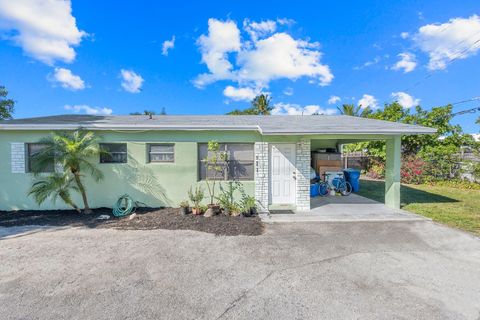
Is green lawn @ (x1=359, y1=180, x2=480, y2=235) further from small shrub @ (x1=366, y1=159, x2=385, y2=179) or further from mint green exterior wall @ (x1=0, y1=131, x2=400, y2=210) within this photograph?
small shrub @ (x1=366, y1=159, x2=385, y2=179)

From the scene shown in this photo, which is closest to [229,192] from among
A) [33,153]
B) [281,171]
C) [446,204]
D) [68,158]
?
[281,171]

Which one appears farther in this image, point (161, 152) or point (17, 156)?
point (161, 152)

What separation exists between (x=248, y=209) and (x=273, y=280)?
3.40 metres

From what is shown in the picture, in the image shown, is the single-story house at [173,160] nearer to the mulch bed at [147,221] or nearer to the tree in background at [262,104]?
the mulch bed at [147,221]

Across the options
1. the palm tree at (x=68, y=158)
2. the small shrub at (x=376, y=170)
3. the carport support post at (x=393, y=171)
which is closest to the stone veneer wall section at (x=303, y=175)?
the carport support post at (x=393, y=171)

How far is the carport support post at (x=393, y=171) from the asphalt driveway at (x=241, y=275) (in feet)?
6.66

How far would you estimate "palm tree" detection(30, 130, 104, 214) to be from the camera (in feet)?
20.0

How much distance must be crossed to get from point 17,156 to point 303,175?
9512mm

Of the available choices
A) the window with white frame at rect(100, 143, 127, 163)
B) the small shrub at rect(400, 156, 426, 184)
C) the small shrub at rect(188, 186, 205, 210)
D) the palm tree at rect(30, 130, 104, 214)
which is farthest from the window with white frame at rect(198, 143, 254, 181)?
the small shrub at rect(400, 156, 426, 184)

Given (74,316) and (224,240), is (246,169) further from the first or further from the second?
(74,316)

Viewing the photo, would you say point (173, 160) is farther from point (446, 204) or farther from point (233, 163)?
point (446, 204)

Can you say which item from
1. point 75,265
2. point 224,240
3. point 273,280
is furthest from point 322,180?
point 75,265

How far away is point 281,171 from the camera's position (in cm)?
744

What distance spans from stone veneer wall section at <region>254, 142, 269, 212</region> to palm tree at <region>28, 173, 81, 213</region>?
5.87 metres
